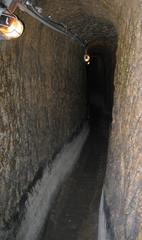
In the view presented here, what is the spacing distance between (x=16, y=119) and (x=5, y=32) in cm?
157

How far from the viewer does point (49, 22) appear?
5.57m

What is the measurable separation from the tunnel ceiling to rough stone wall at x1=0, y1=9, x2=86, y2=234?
13.2 inches

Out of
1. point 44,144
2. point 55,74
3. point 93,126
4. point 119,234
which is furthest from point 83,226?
point 93,126

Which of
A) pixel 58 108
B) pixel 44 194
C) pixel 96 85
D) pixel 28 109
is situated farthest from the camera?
pixel 96 85

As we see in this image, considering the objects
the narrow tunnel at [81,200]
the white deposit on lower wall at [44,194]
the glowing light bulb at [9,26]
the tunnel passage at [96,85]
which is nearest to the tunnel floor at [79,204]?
the narrow tunnel at [81,200]

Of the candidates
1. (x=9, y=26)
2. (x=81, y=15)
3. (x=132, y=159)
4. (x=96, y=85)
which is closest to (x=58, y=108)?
(x=81, y=15)

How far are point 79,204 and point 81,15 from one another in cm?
386

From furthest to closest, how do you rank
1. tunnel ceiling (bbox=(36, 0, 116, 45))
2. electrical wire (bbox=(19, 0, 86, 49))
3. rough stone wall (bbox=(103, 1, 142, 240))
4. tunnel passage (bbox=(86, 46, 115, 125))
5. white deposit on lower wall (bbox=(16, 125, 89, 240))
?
tunnel passage (bbox=(86, 46, 115, 125)) < tunnel ceiling (bbox=(36, 0, 116, 45)) < white deposit on lower wall (bbox=(16, 125, 89, 240)) < electrical wire (bbox=(19, 0, 86, 49)) < rough stone wall (bbox=(103, 1, 142, 240))

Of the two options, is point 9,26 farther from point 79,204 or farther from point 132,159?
point 79,204

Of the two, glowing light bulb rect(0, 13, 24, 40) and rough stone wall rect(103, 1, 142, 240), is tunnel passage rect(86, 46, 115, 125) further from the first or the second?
glowing light bulb rect(0, 13, 24, 40)

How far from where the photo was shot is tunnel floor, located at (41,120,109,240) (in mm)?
5438

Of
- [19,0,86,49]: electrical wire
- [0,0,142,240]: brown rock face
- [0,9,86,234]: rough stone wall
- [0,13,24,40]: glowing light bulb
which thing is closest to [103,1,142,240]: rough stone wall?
[0,0,142,240]: brown rock face

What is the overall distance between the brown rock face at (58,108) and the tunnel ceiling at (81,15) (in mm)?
22

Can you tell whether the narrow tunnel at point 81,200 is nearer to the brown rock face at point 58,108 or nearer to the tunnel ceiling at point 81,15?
the brown rock face at point 58,108
